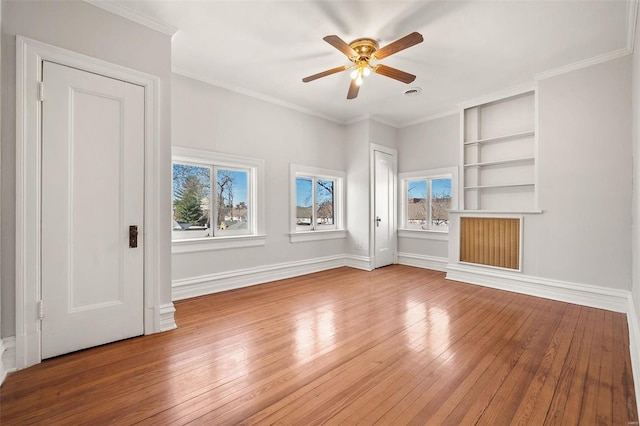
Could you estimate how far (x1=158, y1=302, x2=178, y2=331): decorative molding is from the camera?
2.66m

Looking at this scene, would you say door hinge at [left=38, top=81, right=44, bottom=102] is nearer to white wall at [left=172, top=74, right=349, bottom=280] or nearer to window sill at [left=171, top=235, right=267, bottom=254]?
white wall at [left=172, top=74, right=349, bottom=280]

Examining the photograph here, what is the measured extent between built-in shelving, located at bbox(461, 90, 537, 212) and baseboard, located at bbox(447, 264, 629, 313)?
1006 mm

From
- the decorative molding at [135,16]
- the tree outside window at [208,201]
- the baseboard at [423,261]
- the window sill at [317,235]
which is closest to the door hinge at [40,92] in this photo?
the decorative molding at [135,16]

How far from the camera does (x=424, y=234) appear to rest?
558 cm

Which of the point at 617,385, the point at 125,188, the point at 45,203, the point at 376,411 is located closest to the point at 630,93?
the point at 617,385

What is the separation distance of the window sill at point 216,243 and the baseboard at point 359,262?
1936 mm

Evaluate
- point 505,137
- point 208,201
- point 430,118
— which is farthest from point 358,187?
point 208,201

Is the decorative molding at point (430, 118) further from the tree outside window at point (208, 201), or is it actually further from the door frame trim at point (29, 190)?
the door frame trim at point (29, 190)

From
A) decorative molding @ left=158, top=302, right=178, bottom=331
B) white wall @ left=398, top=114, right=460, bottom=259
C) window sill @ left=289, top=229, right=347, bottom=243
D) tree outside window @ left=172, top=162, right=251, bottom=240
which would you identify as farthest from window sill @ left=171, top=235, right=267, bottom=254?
white wall @ left=398, top=114, right=460, bottom=259

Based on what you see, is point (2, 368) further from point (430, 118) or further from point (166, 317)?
point (430, 118)

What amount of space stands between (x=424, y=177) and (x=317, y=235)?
243cm

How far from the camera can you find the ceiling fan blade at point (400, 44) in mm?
2426

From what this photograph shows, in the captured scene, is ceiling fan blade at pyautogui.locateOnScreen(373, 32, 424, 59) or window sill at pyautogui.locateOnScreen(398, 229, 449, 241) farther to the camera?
window sill at pyautogui.locateOnScreen(398, 229, 449, 241)

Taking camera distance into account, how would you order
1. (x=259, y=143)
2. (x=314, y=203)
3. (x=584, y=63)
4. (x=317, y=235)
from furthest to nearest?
(x=314, y=203)
(x=317, y=235)
(x=259, y=143)
(x=584, y=63)
